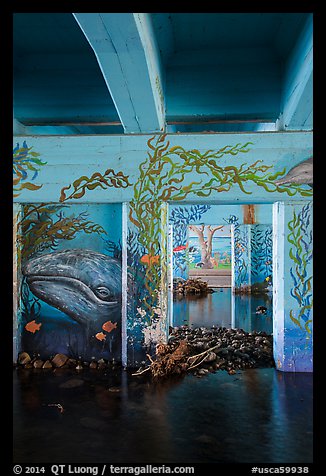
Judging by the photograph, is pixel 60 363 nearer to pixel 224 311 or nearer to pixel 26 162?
pixel 26 162

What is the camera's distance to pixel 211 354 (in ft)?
17.2

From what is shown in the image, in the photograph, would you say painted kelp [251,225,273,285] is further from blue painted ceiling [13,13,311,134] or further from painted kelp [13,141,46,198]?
painted kelp [13,141,46,198]

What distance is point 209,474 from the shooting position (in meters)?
2.72

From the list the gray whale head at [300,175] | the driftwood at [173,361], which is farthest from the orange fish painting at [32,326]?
the gray whale head at [300,175]

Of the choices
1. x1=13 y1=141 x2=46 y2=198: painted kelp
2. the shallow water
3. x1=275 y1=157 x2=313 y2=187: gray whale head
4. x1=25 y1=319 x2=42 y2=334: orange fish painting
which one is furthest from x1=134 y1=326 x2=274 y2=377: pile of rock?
x1=13 y1=141 x2=46 y2=198: painted kelp

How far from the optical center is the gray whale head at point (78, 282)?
17.5ft

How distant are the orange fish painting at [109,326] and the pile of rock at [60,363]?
17.9 inches

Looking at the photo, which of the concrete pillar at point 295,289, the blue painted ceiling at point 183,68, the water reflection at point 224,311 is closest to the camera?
the blue painted ceiling at point 183,68

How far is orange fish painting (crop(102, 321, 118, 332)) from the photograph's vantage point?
5332 mm

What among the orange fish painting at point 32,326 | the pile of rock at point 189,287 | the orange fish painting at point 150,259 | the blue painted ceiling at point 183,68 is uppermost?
the blue painted ceiling at point 183,68

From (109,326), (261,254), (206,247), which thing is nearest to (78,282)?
(109,326)

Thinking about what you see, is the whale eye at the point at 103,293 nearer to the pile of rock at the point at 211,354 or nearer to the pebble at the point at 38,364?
the pile of rock at the point at 211,354
